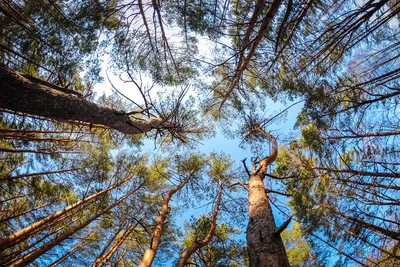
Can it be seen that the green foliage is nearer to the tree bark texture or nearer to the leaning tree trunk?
the leaning tree trunk

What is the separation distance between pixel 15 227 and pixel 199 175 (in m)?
6.30

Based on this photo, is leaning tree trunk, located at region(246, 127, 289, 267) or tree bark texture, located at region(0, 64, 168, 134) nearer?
tree bark texture, located at region(0, 64, 168, 134)

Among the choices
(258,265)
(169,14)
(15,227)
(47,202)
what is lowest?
Answer: (258,265)

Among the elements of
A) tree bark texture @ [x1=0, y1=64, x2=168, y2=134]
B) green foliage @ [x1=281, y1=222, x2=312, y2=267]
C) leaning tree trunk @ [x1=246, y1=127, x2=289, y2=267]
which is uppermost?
green foliage @ [x1=281, y1=222, x2=312, y2=267]

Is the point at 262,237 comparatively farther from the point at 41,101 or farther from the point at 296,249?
the point at 296,249

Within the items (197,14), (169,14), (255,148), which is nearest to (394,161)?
(255,148)

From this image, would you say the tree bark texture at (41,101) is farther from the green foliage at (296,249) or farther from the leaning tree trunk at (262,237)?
the green foliage at (296,249)

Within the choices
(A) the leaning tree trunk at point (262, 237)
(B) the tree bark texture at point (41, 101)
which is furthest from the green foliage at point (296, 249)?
(B) the tree bark texture at point (41, 101)

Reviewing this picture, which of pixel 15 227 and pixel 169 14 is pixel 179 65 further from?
pixel 15 227

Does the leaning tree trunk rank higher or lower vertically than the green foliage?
lower

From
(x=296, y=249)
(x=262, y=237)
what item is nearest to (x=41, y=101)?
(x=262, y=237)

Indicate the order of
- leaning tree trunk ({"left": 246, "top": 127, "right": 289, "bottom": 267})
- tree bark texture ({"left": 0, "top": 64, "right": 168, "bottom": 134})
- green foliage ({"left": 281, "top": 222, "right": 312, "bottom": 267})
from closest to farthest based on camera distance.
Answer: tree bark texture ({"left": 0, "top": 64, "right": 168, "bottom": 134}) < leaning tree trunk ({"left": 246, "top": 127, "right": 289, "bottom": 267}) < green foliage ({"left": 281, "top": 222, "right": 312, "bottom": 267})

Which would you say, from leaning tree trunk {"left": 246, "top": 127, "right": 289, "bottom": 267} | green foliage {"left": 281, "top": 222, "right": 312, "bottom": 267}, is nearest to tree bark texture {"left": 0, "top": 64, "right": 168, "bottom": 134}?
leaning tree trunk {"left": 246, "top": 127, "right": 289, "bottom": 267}

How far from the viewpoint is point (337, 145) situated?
18.4 feet
